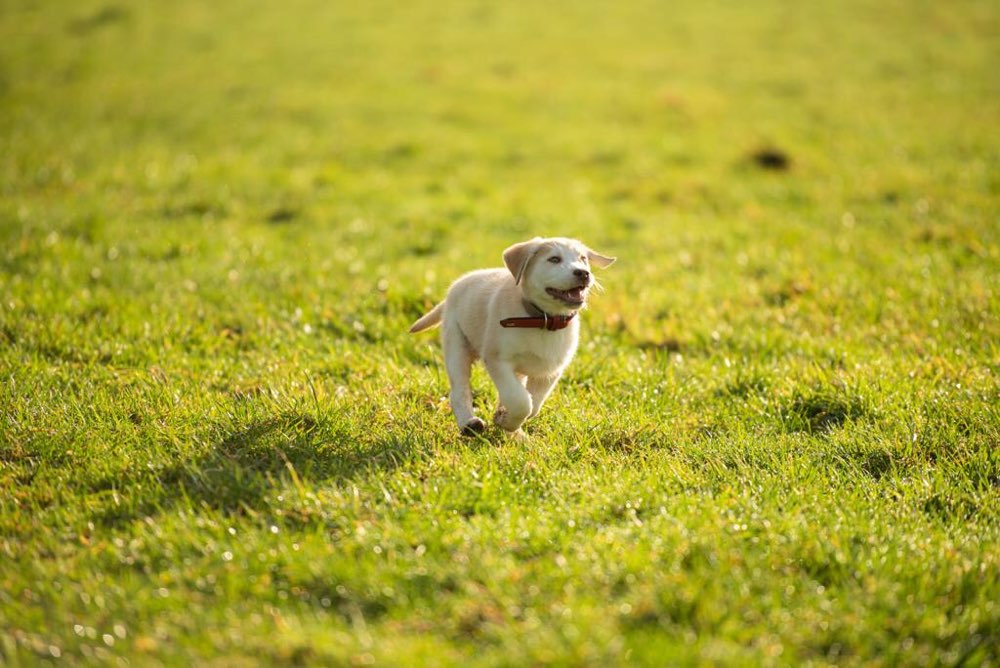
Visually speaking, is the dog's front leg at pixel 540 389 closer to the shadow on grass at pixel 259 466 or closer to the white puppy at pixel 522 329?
the white puppy at pixel 522 329

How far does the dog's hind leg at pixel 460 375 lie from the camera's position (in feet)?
15.7

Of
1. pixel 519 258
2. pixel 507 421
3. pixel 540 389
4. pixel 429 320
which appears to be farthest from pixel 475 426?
pixel 429 320

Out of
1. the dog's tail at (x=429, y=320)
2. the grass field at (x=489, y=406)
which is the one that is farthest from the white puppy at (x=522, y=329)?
the dog's tail at (x=429, y=320)

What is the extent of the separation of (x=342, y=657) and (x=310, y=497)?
3.62 feet

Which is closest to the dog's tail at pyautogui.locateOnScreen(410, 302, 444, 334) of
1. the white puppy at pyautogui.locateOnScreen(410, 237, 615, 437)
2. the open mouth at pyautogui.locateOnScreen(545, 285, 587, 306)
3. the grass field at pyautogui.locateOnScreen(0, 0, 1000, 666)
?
the grass field at pyautogui.locateOnScreen(0, 0, 1000, 666)

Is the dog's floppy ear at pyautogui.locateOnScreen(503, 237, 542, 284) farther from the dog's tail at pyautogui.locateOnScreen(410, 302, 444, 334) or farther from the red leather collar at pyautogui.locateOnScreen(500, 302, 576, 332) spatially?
the dog's tail at pyautogui.locateOnScreen(410, 302, 444, 334)

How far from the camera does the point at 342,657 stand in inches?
122

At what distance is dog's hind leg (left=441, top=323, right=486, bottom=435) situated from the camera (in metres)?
4.79

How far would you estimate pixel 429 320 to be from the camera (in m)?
5.66

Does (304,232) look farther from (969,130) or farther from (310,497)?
(969,130)

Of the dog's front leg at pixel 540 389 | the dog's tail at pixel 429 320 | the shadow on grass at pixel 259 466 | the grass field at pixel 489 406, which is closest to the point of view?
the grass field at pixel 489 406

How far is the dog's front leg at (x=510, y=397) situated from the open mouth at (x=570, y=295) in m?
0.45

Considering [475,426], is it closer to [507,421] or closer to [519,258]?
[507,421]

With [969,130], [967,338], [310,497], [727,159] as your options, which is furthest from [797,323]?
[969,130]
